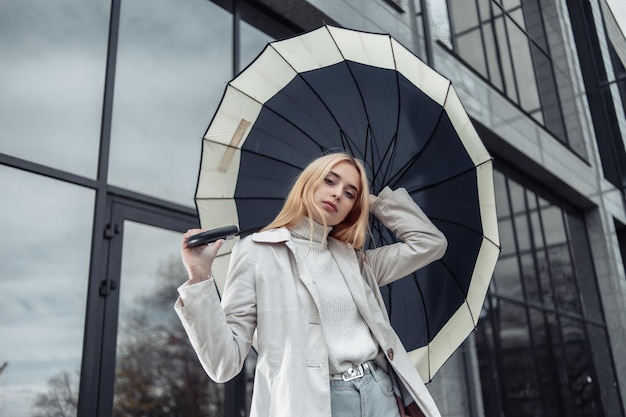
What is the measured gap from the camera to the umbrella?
2.90 meters

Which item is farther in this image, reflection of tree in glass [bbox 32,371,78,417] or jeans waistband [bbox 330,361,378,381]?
reflection of tree in glass [bbox 32,371,78,417]

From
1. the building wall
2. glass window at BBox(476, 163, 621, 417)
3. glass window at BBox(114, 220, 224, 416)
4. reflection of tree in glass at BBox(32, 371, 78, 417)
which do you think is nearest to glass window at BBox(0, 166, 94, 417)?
reflection of tree in glass at BBox(32, 371, 78, 417)

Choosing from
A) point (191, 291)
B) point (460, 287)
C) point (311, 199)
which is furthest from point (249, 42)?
point (191, 291)

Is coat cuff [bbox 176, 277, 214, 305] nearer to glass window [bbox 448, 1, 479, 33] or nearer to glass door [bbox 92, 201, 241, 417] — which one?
glass door [bbox 92, 201, 241, 417]

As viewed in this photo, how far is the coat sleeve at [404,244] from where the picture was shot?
264 cm

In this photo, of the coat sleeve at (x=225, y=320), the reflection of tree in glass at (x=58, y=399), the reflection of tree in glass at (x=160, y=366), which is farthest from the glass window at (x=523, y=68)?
the coat sleeve at (x=225, y=320)

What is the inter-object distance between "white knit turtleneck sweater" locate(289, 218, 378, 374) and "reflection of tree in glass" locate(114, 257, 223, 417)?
7.41 feet

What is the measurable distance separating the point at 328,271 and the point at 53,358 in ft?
7.70

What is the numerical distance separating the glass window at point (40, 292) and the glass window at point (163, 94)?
1.79 ft

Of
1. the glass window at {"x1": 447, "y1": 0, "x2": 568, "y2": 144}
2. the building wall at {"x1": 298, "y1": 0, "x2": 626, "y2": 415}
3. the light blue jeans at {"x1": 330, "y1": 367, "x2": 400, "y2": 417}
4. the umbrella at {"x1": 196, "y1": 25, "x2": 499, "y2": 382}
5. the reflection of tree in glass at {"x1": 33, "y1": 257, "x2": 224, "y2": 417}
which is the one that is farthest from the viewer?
the glass window at {"x1": 447, "y1": 0, "x2": 568, "y2": 144}

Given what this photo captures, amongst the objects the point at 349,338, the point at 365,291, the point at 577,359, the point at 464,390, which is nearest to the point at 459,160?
the point at 365,291

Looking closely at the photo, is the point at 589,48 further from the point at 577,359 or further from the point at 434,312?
the point at 434,312

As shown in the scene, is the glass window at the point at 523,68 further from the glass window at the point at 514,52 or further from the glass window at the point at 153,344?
the glass window at the point at 153,344

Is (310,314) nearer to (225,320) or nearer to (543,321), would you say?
(225,320)
